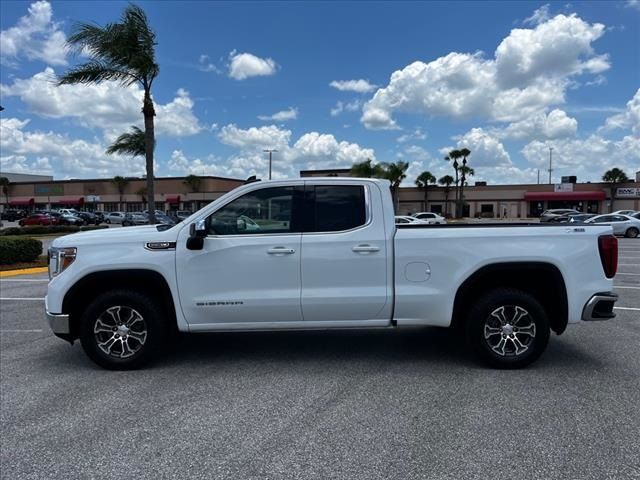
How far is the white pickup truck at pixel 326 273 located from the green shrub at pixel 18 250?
466 inches

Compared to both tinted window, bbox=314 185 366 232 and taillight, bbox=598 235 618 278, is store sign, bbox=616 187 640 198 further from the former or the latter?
tinted window, bbox=314 185 366 232

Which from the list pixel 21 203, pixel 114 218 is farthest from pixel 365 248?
pixel 21 203

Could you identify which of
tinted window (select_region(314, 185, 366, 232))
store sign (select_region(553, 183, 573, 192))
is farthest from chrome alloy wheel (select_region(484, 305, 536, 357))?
store sign (select_region(553, 183, 573, 192))

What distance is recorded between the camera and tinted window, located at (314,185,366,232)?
4848 millimetres

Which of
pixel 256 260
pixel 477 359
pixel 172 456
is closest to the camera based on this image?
pixel 172 456

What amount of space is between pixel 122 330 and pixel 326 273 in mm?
2159

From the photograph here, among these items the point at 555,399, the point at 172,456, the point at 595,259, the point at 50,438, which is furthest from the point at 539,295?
the point at 50,438

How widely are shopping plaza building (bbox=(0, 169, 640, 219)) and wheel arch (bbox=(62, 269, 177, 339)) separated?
46109mm

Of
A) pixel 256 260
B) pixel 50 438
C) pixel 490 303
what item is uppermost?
pixel 256 260

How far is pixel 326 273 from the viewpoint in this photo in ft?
15.6

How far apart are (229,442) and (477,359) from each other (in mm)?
2813

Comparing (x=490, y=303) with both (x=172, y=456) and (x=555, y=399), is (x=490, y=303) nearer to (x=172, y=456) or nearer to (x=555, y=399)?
(x=555, y=399)

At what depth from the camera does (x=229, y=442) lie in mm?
3471

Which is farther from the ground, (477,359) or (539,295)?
(539,295)
